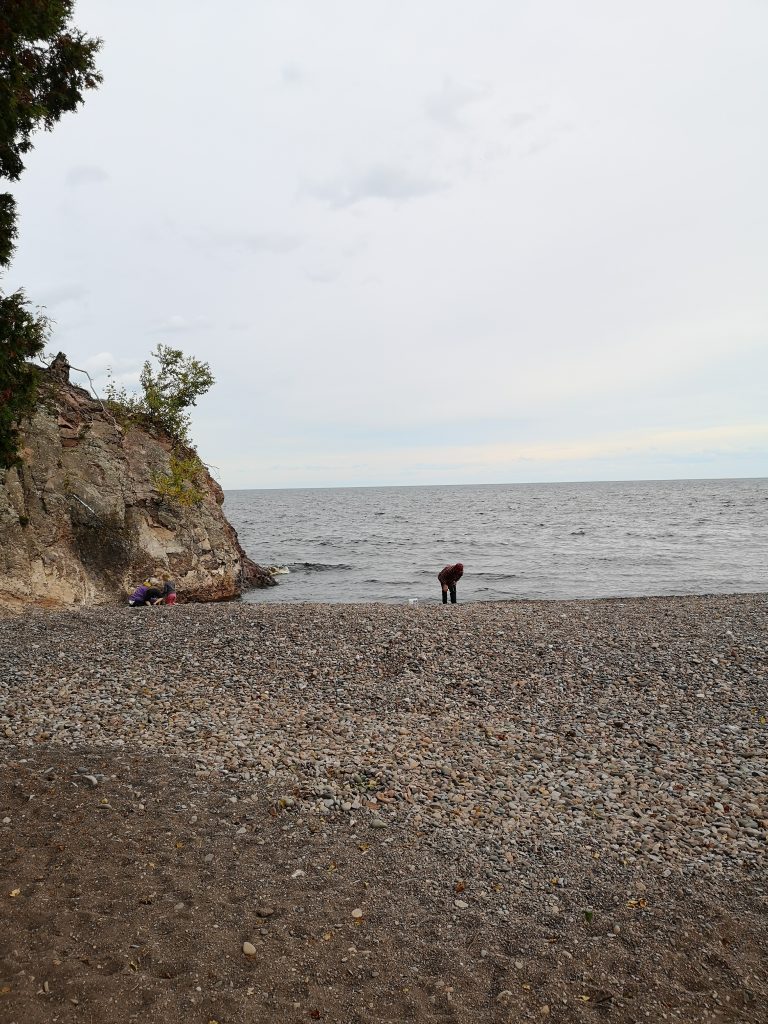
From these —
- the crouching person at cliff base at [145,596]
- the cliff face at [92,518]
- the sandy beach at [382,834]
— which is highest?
the cliff face at [92,518]

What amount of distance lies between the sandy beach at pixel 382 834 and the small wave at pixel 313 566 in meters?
28.3

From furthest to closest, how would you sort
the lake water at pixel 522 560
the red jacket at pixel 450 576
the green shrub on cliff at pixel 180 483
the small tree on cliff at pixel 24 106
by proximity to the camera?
the lake water at pixel 522 560 → the green shrub on cliff at pixel 180 483 → the red jacket at pixel 450 576 → the small tree on cliff at pixel 24 106

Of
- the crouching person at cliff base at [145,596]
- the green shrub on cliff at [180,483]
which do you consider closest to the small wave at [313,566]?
the green shrub on cliff at [180,483]

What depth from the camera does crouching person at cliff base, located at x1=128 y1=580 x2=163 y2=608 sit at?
22625mm

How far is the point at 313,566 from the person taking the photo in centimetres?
4481

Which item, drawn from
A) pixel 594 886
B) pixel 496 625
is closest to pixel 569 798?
pixel 594 886

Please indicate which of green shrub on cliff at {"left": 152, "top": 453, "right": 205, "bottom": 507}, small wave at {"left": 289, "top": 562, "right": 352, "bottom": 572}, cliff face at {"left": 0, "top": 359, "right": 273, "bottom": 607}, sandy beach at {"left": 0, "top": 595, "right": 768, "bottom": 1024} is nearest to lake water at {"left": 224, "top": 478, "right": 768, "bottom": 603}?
small wave at {"left": 289, "top": 562, "right": 352, "bottom": 572}

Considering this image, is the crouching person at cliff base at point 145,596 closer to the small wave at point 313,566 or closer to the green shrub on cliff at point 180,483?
the green shrub on cliff at point 180,483

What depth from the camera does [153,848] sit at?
7527 millimetres

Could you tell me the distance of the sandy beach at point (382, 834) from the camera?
18.5 feet

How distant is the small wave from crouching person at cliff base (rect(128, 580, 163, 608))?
65.6 feet

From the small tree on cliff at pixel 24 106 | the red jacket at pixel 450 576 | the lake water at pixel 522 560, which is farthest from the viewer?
the lake water at pixel 522 560

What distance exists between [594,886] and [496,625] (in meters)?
10.6

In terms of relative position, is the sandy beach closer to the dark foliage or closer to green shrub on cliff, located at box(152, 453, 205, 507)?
the dark foliage
